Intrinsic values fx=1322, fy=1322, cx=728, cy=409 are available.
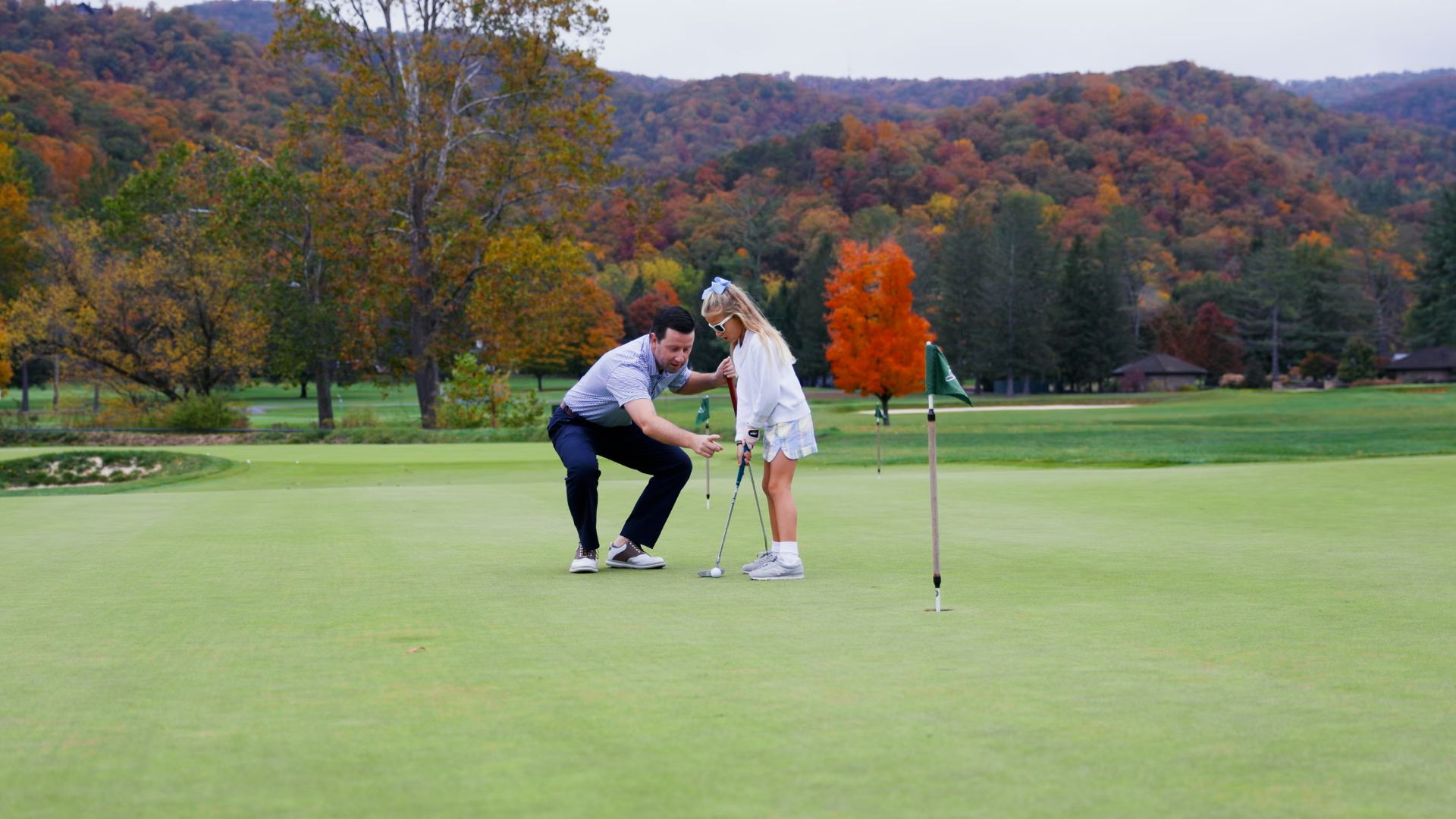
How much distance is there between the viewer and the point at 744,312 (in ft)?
28.5

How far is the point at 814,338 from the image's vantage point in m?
97.6

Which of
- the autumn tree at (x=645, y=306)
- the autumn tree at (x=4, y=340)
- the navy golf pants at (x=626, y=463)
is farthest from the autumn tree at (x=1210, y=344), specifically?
the navy golf pants at (x=626, y=463)

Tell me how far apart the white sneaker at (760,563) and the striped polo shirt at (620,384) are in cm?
134

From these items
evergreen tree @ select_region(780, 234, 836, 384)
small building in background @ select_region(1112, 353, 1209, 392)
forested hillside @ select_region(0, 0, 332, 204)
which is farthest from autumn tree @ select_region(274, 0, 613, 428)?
small building in background @ select_region(1112, 353, 1209, 392)

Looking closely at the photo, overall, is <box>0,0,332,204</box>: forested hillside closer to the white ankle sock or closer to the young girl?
the young girl

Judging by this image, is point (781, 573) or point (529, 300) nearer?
Result: point (781, 573)

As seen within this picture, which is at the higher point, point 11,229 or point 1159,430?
point 11,229

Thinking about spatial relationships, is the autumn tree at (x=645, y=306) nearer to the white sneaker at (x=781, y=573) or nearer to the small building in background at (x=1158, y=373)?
the small building in background at (x=1158, y=373)

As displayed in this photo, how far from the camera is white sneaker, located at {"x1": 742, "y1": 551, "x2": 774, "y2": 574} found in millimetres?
8648

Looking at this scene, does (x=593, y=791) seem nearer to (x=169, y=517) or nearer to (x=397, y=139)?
(x=169, y=517)

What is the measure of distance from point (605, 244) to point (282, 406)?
4005 centimetres

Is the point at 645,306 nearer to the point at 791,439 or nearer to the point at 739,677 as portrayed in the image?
the point at 791,439

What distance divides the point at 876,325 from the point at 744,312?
160ft

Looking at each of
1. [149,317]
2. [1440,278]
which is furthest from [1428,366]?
[149,317]
